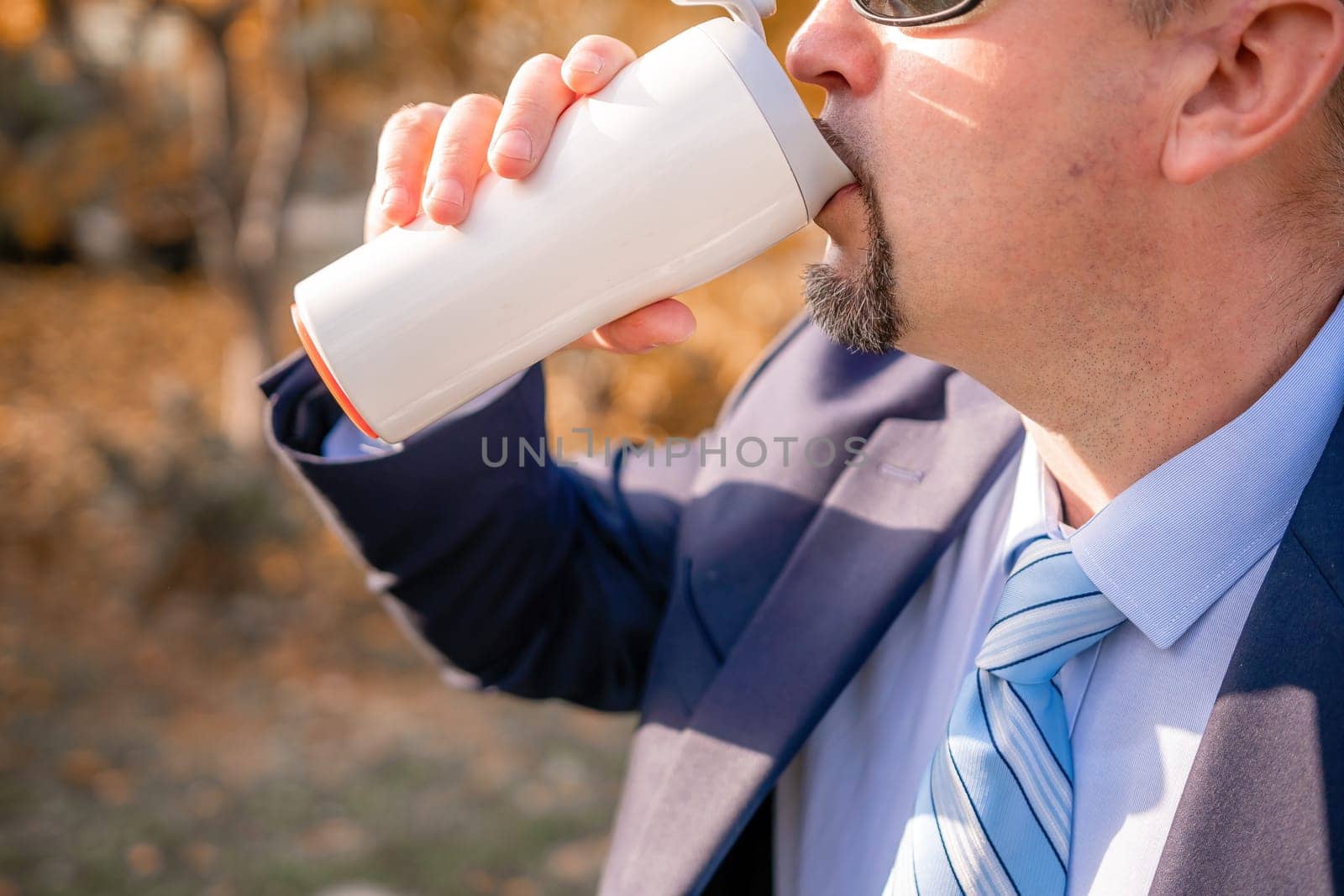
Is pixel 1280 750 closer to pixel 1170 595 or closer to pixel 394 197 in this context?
pixel 1170 595

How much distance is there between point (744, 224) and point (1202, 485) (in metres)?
0.62

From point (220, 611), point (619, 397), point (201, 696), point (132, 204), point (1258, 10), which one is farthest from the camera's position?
point (132, 204)

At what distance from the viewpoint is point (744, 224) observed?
46.8 inches

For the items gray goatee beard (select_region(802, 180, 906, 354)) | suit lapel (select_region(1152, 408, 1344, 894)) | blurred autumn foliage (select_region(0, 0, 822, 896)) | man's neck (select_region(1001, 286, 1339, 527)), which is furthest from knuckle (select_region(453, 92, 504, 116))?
blurred autumn foliage (select_region(0, 0, 822, 896))

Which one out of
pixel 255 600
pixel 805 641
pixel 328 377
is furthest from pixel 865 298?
pixel 255 600

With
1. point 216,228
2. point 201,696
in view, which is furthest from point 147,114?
point 201,696

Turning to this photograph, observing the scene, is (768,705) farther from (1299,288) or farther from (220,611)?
(220,611)

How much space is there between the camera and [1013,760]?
129 centimetres

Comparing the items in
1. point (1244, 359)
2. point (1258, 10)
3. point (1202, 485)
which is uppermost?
point (1258, 10)

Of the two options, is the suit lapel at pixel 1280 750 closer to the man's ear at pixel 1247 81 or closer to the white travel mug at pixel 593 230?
the man's ear at pixel 1247 81

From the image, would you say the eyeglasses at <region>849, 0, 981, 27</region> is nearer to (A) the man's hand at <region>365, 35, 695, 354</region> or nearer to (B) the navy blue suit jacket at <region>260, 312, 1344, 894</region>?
(A) the man's hand at <region>365, 35, 695, 354</region>

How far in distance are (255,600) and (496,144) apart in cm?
420

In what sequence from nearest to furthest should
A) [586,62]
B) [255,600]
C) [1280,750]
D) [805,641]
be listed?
[1280,750] → [586,62] → [805,641] → [255,600]

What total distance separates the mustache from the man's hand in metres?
0.24
